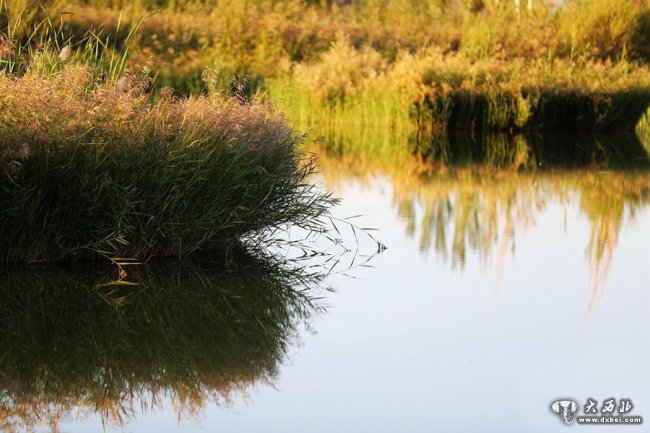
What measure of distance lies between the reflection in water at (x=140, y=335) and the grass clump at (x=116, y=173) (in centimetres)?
20

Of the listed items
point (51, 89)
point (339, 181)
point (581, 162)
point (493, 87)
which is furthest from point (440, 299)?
point (493, 87)

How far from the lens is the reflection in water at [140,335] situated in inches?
154

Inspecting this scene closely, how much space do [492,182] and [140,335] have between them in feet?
21.0

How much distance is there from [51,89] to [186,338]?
2.10 meters

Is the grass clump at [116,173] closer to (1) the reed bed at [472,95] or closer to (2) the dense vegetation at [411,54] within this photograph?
(2) the dense vegetation at [411,54]

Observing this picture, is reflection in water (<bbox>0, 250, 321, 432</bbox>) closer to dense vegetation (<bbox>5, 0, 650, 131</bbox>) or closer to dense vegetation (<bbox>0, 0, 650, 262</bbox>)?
dense vegetation (<bbox>0, 0, 650, 262</bbox>)

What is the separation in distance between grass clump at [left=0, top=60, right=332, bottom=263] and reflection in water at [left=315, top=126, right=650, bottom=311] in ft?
4.10

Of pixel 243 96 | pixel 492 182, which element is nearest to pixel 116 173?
pixel 243 96

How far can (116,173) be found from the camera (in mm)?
6168

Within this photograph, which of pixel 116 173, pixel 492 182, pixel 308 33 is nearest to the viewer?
pixel 116 173

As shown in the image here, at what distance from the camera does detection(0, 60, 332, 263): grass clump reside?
604 centimetres

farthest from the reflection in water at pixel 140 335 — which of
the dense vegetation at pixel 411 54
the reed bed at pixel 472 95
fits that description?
the reed bed at pixel 472 95

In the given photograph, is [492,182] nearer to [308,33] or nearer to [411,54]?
[411,54]

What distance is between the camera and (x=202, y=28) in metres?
24.2
